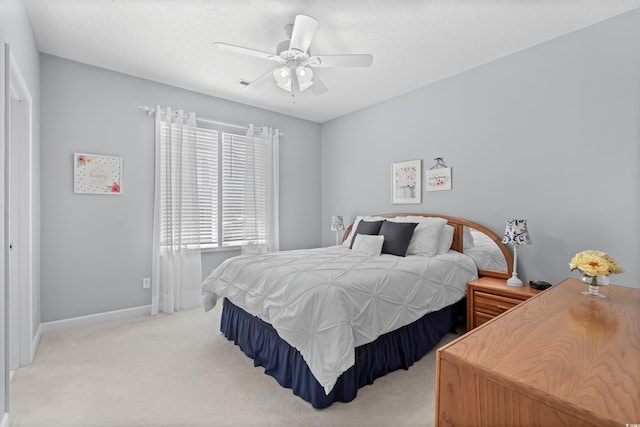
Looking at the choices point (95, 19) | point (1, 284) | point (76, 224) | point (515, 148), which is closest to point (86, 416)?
point (1, 284)

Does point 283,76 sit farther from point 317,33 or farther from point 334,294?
point 334,294

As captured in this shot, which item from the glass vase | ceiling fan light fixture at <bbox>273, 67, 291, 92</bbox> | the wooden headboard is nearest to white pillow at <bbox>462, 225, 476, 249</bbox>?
the wooden headboard

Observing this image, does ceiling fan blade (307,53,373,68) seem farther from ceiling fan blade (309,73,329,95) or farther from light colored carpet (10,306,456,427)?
light colored carpet (10,306,456,427)

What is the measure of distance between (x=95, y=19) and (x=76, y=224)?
6.49 ft

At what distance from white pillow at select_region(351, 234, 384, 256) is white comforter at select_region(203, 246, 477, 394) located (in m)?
0.22

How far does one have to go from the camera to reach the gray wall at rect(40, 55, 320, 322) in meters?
Result: 3.04

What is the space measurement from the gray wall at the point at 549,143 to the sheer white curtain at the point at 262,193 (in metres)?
1.91

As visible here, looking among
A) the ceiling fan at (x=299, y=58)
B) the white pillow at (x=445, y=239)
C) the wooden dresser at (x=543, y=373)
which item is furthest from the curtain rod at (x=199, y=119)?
the wooden dresser at (x=543, y=373)

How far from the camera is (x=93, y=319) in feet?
10.6

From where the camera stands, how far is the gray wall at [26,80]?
1621 millimetres

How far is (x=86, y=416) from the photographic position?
1789 mm

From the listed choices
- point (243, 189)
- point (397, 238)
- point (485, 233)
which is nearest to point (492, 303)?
point (485, 233)

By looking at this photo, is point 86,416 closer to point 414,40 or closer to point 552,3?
point 414,40

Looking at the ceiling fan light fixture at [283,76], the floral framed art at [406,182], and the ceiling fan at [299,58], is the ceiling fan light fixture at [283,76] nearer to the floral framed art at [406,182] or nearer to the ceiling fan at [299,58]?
the ceiling fan at [299,58]
